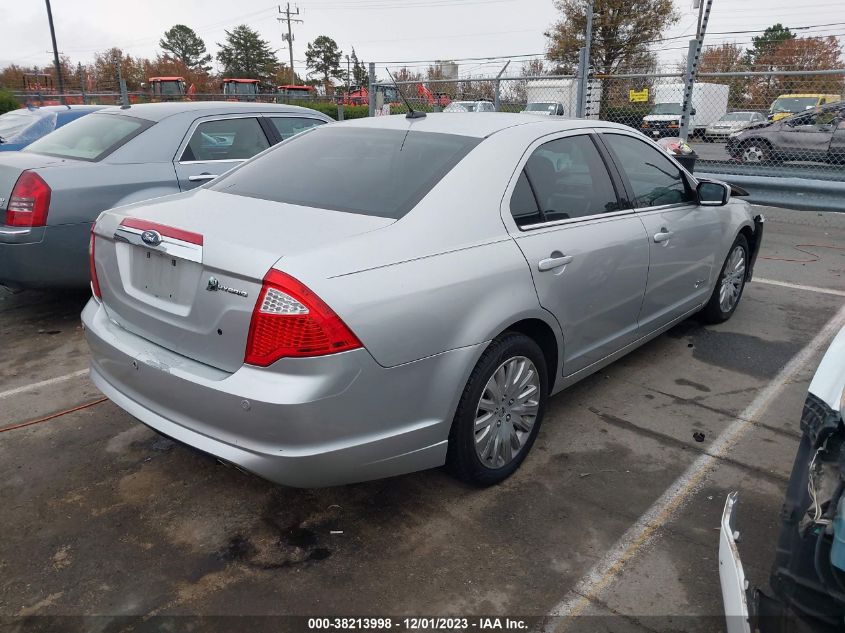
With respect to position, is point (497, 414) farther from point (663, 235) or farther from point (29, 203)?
point (29, 203)

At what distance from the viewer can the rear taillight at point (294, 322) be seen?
223cm

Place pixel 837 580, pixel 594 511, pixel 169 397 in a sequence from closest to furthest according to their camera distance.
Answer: pixel 837 580 < pixel 169 397 < pixel 594 511

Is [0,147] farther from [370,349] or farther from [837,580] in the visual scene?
[837,580]

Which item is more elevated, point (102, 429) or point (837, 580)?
point (837, 580)

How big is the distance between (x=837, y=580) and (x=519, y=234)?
1786 millimetres

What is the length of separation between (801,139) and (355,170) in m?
10.0

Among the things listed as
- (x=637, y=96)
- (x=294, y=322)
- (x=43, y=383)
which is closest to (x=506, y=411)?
(x=294, y=322)

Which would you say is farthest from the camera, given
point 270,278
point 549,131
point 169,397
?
point 549,131

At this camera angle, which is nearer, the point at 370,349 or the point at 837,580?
the point at 837,580

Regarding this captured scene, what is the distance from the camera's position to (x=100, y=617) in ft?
7.66

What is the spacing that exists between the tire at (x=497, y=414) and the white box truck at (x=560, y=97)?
8128 millimetres

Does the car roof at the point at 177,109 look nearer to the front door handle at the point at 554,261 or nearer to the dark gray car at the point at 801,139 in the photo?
the front door handle at the point at 554,261

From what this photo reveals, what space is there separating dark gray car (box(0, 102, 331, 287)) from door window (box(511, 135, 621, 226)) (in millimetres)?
3265

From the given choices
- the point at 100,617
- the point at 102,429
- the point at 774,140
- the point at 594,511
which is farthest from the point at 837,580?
the point at 774,140
